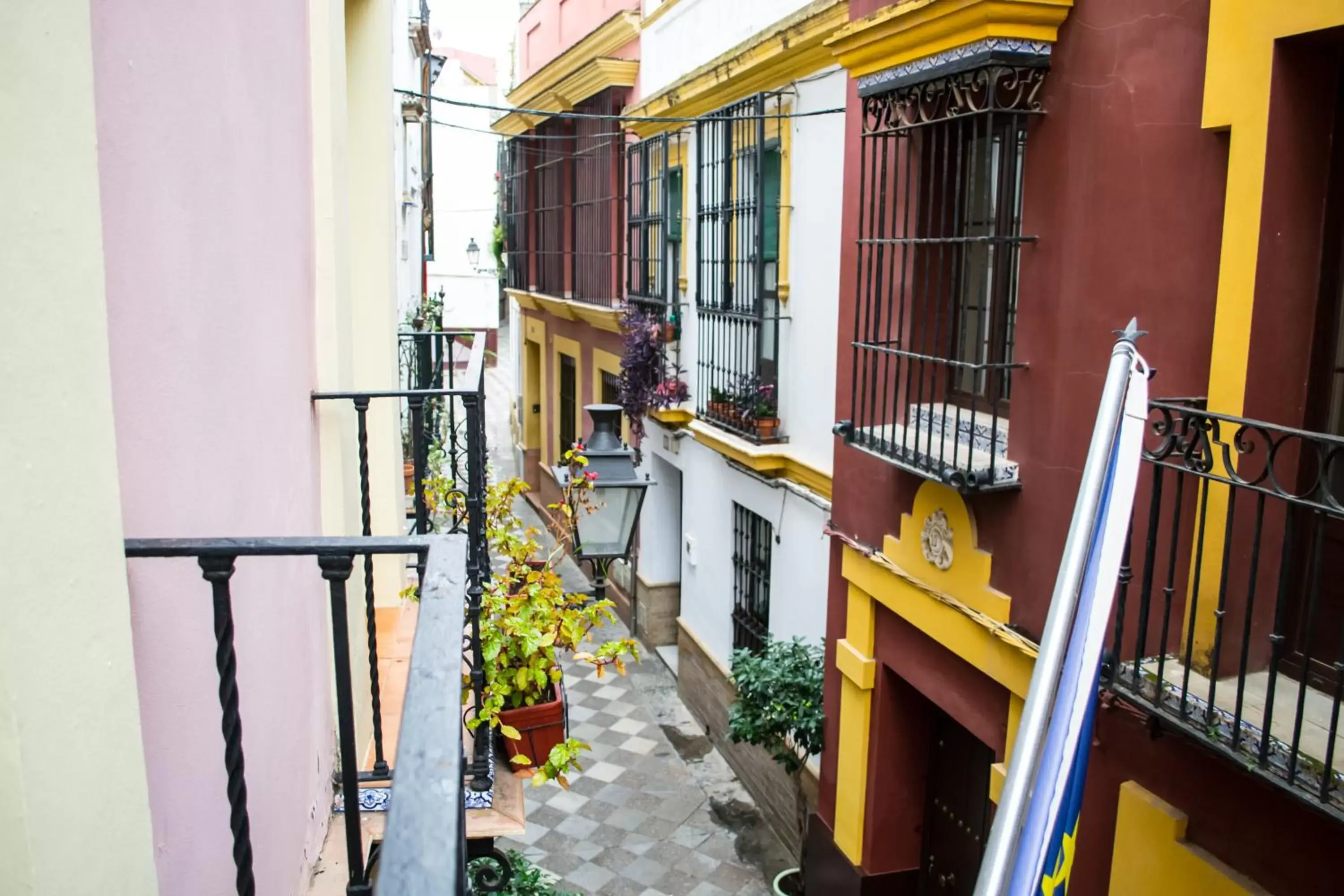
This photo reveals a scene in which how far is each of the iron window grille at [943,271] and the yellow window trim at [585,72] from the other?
24.5 feet

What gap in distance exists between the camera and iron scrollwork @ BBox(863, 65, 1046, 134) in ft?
15.8

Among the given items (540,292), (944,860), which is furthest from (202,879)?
(540,292)

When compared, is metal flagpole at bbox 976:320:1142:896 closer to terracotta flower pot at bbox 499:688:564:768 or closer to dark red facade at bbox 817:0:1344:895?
dark red facade at bbox 817:0:1344:895

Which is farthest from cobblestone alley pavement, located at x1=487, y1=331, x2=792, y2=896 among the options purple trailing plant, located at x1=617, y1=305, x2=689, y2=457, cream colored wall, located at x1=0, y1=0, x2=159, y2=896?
cream colored wall, located at x1=0, y1=0, x2=159, y2=896

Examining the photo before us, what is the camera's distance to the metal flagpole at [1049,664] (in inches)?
60.6

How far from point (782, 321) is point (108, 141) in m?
7.21

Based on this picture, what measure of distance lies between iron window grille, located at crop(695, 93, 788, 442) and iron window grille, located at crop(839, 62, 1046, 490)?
2282 millimetres

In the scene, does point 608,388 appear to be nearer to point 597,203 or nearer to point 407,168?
point 597,203

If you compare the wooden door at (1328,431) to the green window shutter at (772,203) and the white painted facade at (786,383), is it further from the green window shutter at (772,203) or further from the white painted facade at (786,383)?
the green window shutter at (772,203)

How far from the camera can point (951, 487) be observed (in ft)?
17.6

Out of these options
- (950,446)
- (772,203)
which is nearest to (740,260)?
(772,203)

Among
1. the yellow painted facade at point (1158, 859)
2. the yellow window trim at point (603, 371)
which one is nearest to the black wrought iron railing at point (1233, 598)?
the yellow painted facade at point (1158, 859)

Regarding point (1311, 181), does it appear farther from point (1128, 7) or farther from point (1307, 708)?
point (1307, 708)

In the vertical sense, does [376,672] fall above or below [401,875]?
below
